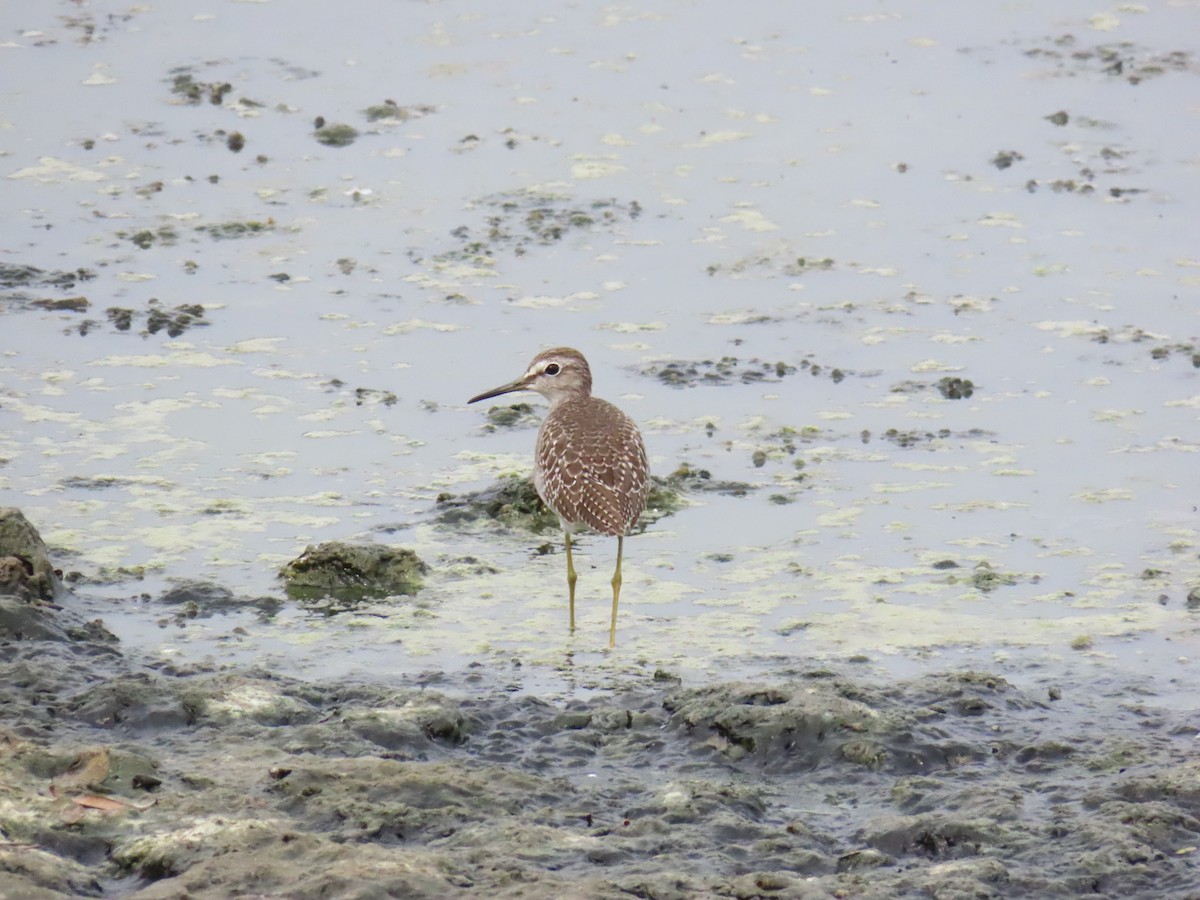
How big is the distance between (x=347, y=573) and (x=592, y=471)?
119 cm

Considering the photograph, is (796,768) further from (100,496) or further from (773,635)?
(100,496)

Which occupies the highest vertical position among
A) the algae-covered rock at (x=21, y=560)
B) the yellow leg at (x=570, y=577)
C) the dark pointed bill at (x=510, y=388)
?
the dark pointed bill at (x=510, y=388)

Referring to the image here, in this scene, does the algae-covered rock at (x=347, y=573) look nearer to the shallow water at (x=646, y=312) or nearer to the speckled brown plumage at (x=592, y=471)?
the shallow water at (x=646, y=312)

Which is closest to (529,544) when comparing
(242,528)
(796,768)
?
(242,528)

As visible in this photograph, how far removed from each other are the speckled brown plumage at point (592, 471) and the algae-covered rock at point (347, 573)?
78cm

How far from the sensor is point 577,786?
6.09 metres

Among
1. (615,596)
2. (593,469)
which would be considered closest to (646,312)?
(593,469)

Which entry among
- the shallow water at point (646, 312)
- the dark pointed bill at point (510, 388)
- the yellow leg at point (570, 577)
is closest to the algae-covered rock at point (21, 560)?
the shallow water at point (646, 312)

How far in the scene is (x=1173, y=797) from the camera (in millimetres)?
5961

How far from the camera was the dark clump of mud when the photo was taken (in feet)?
17.1

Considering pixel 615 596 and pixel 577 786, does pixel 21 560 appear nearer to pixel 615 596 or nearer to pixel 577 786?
pixel 615 596

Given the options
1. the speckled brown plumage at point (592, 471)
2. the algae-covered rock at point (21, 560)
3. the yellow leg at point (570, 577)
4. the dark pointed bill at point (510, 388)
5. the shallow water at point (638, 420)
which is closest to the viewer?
the shallow water at point (638, 420)

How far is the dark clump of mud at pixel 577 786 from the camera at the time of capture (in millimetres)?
5227

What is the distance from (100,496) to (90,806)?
11.6 ft
